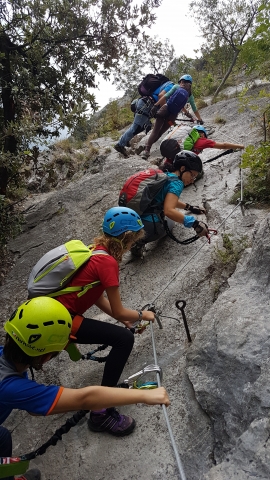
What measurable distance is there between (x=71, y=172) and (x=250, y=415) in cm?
942

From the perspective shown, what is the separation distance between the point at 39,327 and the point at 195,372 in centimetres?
156

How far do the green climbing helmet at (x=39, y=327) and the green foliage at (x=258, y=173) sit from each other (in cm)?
383

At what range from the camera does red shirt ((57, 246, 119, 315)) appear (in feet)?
10.5

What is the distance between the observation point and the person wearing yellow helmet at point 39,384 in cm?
227

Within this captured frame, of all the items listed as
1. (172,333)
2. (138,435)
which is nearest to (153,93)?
(172,333)

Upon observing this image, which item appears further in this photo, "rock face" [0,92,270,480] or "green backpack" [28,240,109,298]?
"green backpack" [28,240,109,298]

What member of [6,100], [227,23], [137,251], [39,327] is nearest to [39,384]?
[39,327]

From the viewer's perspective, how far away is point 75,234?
22.7 feet

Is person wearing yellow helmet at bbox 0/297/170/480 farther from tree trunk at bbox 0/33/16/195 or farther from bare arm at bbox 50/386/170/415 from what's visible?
tree trunk at bbox 0/33/16/195

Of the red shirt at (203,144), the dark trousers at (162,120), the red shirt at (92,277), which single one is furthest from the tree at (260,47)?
the red shirt at (92,277)

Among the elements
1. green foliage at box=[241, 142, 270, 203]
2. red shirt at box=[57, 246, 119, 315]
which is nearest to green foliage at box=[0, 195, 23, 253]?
red shirt at box=[57, 246, 119, 315]

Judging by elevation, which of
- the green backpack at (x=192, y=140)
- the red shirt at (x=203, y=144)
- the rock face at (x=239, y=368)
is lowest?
the rock face at (x=239, y=368)

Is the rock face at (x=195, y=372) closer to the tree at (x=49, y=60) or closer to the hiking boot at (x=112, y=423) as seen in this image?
the hiking boot at (x=112, y=423)

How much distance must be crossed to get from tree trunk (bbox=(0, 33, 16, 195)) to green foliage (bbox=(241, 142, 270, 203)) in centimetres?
423
